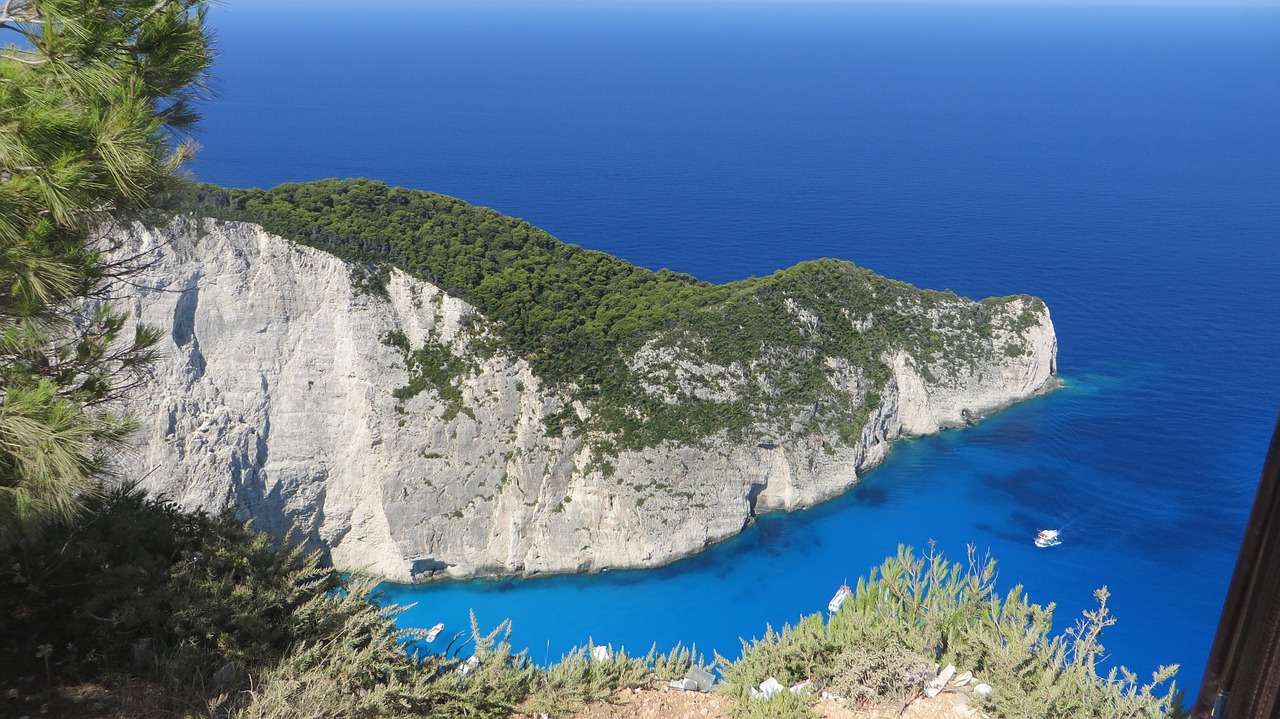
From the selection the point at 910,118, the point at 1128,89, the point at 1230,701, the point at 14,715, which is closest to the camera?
the point at 1230,701

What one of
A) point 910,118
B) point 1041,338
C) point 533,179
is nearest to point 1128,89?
point 910,118

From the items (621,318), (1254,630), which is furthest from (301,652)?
(621,318)

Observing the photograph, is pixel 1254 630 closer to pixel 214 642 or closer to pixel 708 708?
pixel 708 708

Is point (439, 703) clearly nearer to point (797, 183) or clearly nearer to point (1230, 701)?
point (1230, 701)

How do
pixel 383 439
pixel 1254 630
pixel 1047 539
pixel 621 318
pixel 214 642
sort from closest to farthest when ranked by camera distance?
pixel 1254 630 → pixel 214 642 → pixel 383 439 → pixel 1047 539 → pixel 621 318

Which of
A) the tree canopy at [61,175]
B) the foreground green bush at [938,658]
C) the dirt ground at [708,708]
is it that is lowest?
the dirt ground at [708,708]

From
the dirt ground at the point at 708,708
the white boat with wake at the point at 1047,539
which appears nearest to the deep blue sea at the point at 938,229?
the white boat with wake at the point at 1047,539

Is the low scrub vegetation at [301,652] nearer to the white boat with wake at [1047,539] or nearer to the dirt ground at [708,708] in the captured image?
the dirt ground at [708,708]
